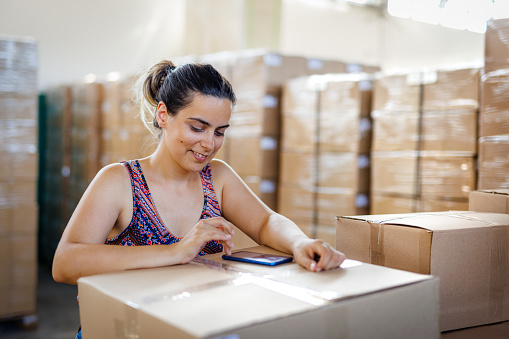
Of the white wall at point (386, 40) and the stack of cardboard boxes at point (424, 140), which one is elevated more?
the white wall at point (386, 40)

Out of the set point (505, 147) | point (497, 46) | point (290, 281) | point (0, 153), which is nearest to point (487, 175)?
point (505, 147)

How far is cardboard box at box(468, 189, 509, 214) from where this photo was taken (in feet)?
5.36

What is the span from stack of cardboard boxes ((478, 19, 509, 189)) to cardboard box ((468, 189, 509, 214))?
297 mm

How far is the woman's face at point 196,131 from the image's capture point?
1.64 meters

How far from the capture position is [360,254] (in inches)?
57.4

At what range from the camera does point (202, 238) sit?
132cm

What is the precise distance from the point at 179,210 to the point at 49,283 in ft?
→ 11.6

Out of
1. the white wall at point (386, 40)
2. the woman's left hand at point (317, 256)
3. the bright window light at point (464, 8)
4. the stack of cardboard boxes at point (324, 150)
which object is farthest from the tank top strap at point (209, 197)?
the white wall at point (386, 40)

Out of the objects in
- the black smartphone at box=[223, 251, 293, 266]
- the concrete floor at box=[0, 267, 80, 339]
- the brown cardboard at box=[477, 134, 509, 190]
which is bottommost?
the concrete floor at box=[0, 267, 80, 339]

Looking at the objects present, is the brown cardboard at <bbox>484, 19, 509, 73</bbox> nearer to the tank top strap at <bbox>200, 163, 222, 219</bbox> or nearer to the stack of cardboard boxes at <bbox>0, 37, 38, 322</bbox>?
the tank top strap at <bbox>200, 163, 222, 219</bbox>

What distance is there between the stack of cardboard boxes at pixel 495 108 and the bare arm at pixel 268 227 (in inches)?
33.9

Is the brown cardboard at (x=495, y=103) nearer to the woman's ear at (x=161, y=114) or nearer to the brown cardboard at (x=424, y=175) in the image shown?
the brown cardboard at (x=424, y=175)

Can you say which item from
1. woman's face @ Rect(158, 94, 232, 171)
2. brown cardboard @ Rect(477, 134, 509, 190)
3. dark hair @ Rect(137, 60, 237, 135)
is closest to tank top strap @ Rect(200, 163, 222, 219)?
woman's face @ Rect(158, 94, 232, 171)

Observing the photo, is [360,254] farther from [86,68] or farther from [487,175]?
[86,68]
